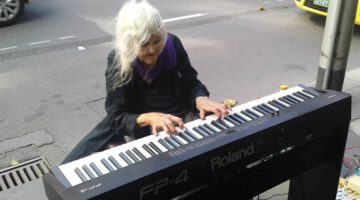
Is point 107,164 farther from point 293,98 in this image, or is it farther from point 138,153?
point 293,98

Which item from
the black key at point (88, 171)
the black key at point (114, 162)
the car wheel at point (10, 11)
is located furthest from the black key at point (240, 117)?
the car wheel at point (10, 11)

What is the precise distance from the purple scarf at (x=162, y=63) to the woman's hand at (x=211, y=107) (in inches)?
9.4

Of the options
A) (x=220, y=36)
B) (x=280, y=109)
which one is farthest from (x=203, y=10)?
(x=280, y=109)

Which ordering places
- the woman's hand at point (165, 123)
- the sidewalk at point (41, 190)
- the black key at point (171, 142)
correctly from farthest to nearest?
the sidewalk at point (41, 190), the woman's hand at point (165, 123), the black key at point (171, 142)

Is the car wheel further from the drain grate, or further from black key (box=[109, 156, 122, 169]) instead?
black key (box=[109, 156, 122, 169])

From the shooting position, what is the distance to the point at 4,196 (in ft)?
9.59

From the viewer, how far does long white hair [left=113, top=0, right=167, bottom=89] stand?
6.54 ft

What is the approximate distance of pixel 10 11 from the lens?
21.9 feet

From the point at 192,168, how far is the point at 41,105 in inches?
118

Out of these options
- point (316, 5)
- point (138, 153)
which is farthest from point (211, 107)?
point (316, 5)

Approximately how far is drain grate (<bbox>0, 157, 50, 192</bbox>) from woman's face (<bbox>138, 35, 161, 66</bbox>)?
1481mm

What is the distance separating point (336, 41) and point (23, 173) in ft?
7.61

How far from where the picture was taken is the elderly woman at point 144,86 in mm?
2004

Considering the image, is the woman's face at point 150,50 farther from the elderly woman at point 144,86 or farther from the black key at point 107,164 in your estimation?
the black key at point 107,164
